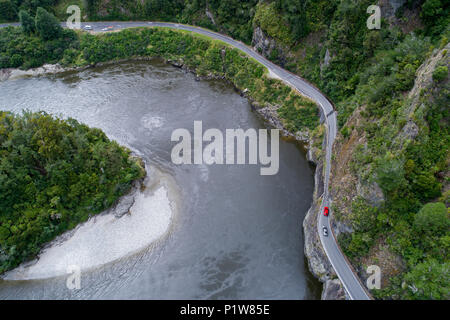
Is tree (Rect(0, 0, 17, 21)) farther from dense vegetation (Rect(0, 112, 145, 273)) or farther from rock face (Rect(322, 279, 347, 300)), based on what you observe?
rock face (Rect(322, 279, 347, 300))

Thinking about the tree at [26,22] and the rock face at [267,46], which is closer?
the rock face at [267,46]

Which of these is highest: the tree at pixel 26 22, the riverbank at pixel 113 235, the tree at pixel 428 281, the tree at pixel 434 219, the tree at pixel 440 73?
the tree at pixel 26 22

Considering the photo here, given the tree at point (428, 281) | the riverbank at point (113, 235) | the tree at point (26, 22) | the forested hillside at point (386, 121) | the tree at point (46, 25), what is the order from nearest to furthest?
the tree at point (428, 281) < the forested hillside at point (386, 121) < the riverbank at point (113, 235) < the tree at point (46, 25) < the tree at point (26, 22)

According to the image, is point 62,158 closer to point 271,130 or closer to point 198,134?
point 198,134

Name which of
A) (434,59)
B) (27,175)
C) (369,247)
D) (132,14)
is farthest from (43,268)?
(132,14)

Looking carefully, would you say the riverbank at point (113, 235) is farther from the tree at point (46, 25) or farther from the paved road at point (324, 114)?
the tree at point (46, 25)

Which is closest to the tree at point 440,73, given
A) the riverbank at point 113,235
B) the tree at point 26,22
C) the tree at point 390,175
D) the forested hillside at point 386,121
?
the forested hillside at point 386,121

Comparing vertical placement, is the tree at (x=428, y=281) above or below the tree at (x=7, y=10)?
below
